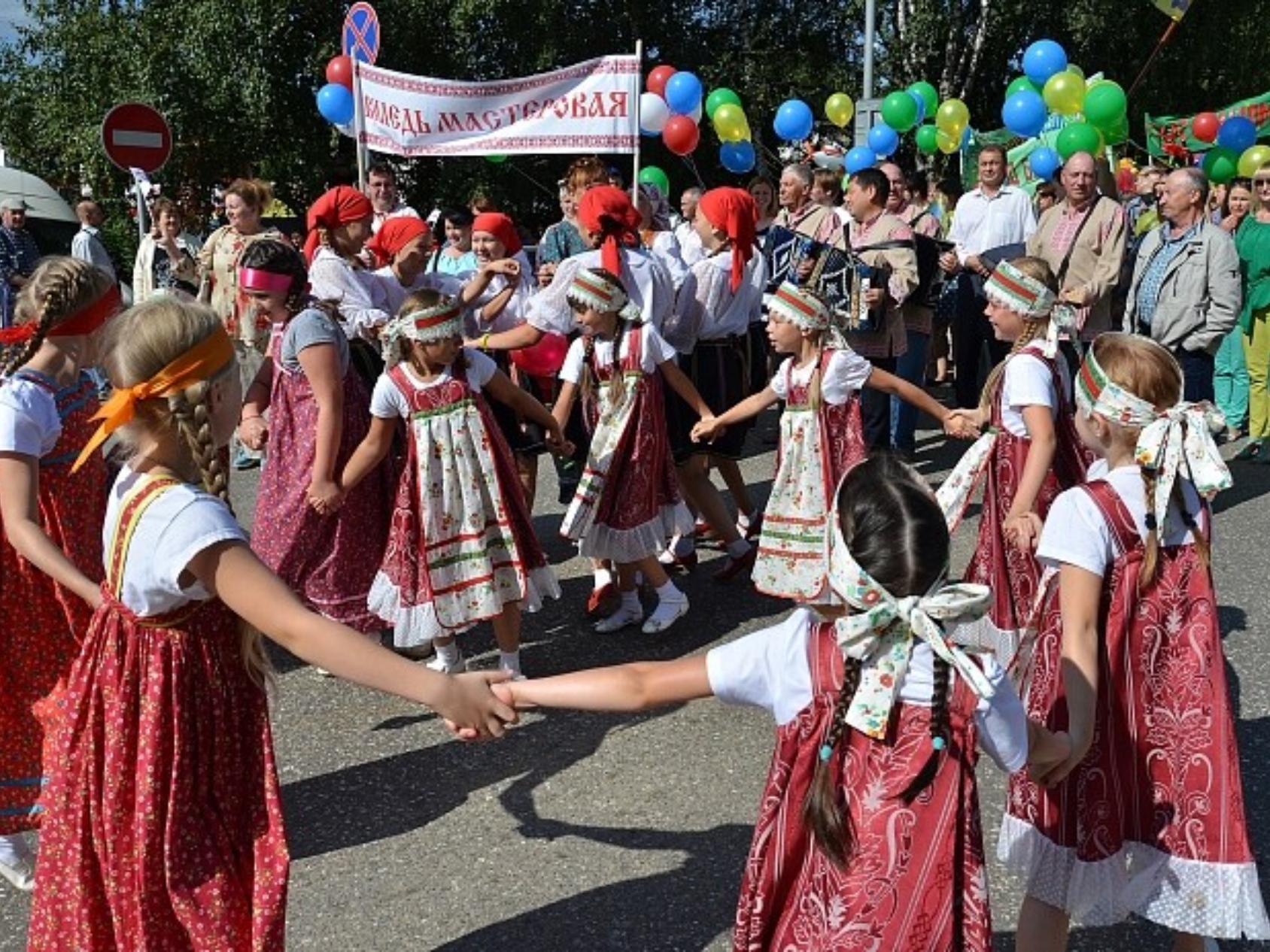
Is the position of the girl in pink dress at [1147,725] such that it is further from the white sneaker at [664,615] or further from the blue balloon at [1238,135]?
the blue balloon at [1238,135]

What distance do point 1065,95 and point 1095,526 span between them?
10076mm

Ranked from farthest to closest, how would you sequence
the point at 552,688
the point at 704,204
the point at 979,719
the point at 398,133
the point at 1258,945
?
the point at 398,133, the point at 704,204, the point at 1258,945, the point at 552,688, the point at 979,719

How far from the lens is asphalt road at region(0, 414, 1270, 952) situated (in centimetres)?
319

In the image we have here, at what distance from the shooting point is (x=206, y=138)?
70.2 ft

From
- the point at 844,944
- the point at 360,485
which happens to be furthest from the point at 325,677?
the point at 844,944

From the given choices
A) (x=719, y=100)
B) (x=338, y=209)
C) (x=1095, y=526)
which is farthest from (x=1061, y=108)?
(x=1095, y=526)

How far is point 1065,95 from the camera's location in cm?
1150

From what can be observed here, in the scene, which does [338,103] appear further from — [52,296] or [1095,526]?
[1095,526]

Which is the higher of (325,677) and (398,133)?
(398,133)

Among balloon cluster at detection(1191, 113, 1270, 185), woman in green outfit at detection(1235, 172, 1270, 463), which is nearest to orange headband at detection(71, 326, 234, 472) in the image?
woman in green outfit at detection(1235, 172, 1270, 463)

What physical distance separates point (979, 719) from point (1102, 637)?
75 centimetres

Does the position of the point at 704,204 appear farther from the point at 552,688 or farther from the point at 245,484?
the point at 552,688

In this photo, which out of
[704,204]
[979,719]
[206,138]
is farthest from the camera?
[206,138]

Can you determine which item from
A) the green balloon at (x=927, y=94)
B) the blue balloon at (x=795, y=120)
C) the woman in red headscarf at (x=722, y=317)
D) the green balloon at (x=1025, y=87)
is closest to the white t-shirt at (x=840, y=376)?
the woman in red headscarf at (x=722, y=317)
